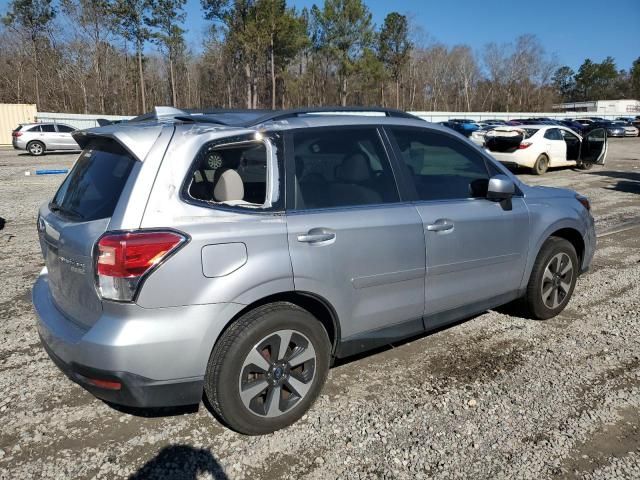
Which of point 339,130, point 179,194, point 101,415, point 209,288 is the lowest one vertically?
point 101,415

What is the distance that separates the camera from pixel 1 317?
14.8 feet

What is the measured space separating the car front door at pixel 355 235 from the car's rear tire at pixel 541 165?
576 inches

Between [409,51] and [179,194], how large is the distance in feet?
225

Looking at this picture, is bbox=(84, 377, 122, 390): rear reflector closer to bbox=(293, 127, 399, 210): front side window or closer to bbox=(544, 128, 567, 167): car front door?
bbox=(293, 127, 399, 210): front side window

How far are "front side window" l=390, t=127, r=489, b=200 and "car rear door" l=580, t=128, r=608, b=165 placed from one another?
15.8 meters

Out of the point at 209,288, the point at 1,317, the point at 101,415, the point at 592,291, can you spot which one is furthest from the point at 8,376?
the point at 592,291

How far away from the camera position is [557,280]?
4.49 meters

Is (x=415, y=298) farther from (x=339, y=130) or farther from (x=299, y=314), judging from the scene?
(x=339, y=130)

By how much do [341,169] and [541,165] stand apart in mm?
15217

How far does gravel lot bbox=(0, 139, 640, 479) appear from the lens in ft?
8.70

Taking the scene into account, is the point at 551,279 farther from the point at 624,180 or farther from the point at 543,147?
the point at 543,147

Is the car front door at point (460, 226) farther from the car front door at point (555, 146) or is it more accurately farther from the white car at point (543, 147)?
the car front door at point (555, 146)

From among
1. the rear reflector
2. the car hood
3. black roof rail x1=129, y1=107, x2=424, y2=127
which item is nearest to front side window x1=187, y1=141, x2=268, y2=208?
black roof rail x1=129, y1=107, x2=424, y2=127

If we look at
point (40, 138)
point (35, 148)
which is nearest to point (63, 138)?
point (40, 138)
